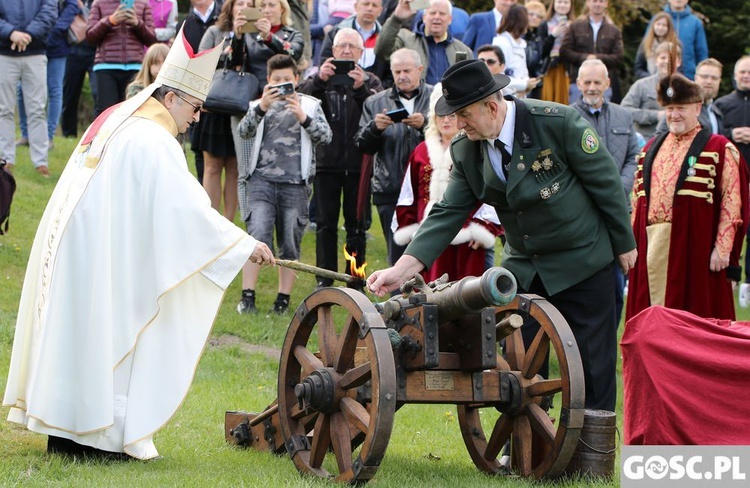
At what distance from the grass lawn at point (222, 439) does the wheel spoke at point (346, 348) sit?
2.05ft

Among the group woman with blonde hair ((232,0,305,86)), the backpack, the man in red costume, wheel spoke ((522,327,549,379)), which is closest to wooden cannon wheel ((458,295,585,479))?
wheel spoke ((522,327,549,379))

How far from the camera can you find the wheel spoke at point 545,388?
625 cm

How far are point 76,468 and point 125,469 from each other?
0.26 metres

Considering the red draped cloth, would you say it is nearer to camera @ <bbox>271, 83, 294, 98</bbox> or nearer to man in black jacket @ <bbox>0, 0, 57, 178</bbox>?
camera @ <bbox>271, 83, 294, 98</bbox>

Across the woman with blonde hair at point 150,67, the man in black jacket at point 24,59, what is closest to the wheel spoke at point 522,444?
the woman with blonde hair at point 150,67

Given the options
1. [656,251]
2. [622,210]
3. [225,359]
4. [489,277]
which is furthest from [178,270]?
[656,251]

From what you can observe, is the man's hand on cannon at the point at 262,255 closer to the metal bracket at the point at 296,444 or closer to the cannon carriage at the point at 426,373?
the cannon carriage at the point at 426,373

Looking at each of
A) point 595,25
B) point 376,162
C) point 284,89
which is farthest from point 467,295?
point 595,25

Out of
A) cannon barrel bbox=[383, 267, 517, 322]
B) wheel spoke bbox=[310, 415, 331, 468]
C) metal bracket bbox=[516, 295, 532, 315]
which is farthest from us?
metal bracket bbox=[516, 295, 532, 315]

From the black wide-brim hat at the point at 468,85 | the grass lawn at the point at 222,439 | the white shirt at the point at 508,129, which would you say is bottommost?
the grass lawn at the point at 222,439

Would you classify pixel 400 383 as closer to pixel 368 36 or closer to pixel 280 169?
pixel 280 169

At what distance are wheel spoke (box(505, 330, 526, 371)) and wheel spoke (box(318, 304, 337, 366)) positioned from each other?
0.99 m

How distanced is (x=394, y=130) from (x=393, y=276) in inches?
170

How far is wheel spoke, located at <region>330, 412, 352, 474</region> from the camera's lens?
6121 mm
